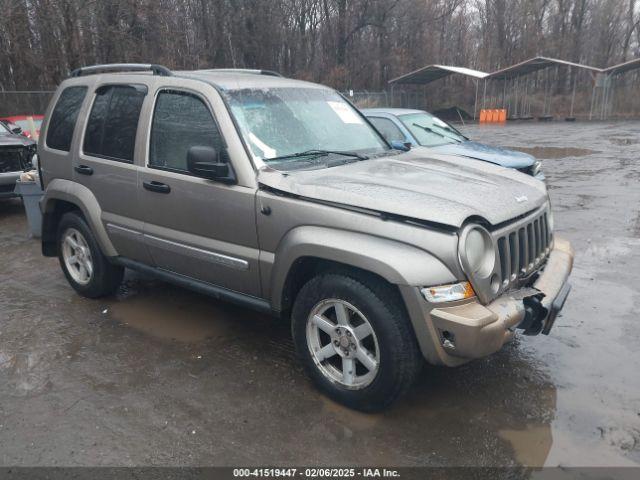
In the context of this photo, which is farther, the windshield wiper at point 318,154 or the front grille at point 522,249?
the windshield wiper at point 318,154

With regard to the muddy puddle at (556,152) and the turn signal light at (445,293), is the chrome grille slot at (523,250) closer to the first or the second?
the turn signal light at (445,293)

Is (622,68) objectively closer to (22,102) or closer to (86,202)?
(22,102)

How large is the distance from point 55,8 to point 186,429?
847 inches

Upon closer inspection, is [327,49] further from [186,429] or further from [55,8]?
[186,429]

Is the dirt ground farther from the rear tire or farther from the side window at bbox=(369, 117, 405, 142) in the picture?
the side window at bbox=(369, 117, 405, 142)

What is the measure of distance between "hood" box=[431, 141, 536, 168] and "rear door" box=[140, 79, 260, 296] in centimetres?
419

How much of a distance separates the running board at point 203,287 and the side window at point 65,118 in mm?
1239

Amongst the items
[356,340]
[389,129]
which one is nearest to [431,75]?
[389,129]

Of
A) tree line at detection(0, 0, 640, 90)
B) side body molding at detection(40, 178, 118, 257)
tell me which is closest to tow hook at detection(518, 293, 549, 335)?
side body molding at detection(40, 178, 118, 257)

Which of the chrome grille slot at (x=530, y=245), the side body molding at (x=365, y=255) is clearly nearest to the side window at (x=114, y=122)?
the side body molding at (x=365, y=255)

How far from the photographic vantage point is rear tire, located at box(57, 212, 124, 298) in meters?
4.86

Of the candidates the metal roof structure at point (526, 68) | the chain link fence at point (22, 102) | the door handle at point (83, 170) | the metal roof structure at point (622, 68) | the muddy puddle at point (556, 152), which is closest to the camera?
the door handle at point (83, 170)

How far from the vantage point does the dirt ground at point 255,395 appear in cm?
295

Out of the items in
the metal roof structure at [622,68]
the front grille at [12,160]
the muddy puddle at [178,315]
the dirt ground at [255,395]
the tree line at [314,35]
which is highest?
the tree line at [314,35]
